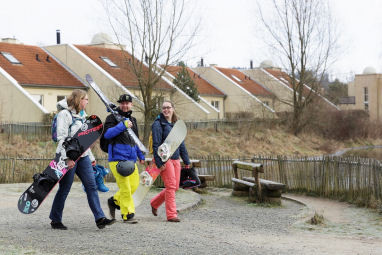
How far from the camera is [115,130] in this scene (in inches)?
305

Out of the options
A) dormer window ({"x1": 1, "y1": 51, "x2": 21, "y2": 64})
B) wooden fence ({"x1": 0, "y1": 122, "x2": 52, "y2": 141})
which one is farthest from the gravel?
dormer window ({"x1": 1, "y1": 51, "x2": 21, "y2": 64})

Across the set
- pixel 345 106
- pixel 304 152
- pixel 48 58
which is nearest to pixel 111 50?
pixel 48 58

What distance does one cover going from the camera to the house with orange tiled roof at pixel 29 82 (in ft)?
94.9

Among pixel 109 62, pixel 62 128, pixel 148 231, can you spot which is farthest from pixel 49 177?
pixel 109 62

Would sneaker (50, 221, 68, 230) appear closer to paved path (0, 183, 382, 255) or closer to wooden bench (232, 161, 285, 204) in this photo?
paved path (0, 183, 382, 255)

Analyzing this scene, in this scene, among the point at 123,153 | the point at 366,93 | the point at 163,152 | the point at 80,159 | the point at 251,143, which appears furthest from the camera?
the point at 366,93

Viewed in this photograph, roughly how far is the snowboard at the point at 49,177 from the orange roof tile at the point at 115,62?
1054 inches

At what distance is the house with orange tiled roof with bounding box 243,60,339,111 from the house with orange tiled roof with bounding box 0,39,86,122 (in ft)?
55.3

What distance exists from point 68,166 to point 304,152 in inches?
1270

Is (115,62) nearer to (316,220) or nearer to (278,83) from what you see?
(278,83)

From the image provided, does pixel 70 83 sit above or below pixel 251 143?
above

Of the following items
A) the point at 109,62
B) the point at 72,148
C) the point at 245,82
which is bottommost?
the point at 72,148

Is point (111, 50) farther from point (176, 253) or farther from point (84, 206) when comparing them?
point (176, 253)

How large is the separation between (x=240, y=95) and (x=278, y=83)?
17.2ft
